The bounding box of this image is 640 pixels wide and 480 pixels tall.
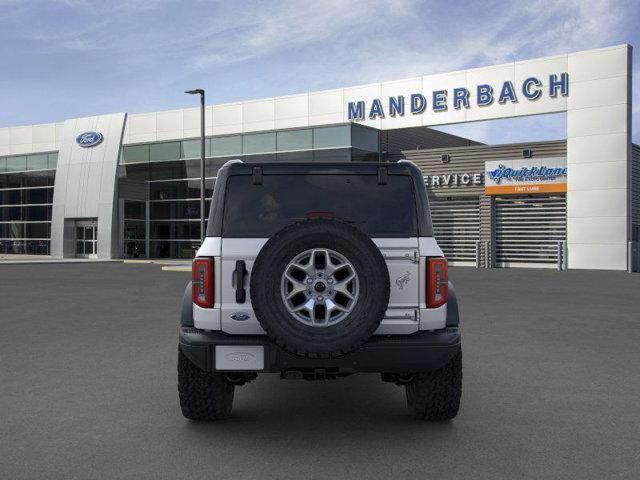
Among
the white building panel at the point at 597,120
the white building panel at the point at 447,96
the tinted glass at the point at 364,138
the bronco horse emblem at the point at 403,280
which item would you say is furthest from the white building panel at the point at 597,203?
the bronco horse emblem at the point at 403,280

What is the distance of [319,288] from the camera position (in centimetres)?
425

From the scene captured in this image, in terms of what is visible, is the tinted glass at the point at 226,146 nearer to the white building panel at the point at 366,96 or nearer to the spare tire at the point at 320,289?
the white building panel at the point at 366,96

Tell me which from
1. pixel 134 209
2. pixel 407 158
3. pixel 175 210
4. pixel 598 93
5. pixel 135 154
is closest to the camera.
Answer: pixel 598 93

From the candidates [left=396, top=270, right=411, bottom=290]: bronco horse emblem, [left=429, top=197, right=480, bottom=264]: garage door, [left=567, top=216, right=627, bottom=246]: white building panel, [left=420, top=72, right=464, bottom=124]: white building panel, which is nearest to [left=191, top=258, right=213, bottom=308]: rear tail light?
[left=396, top=270, right=411, bottom=290]: bronco horse emblem

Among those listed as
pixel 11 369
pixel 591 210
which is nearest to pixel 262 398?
pixel 11 369

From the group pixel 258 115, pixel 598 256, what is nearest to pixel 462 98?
pixel 598 256

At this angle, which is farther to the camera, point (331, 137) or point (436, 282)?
point (331, 137)

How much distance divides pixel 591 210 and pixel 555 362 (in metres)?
21.1

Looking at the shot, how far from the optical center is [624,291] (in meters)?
16.9

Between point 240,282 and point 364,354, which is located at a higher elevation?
point 240,282

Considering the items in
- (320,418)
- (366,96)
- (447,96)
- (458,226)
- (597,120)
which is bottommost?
(320,418)

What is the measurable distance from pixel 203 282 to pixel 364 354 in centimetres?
121

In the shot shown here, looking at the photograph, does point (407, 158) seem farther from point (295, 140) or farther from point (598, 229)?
point (598, 229)

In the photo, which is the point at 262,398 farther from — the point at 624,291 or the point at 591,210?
the point at 591,210
